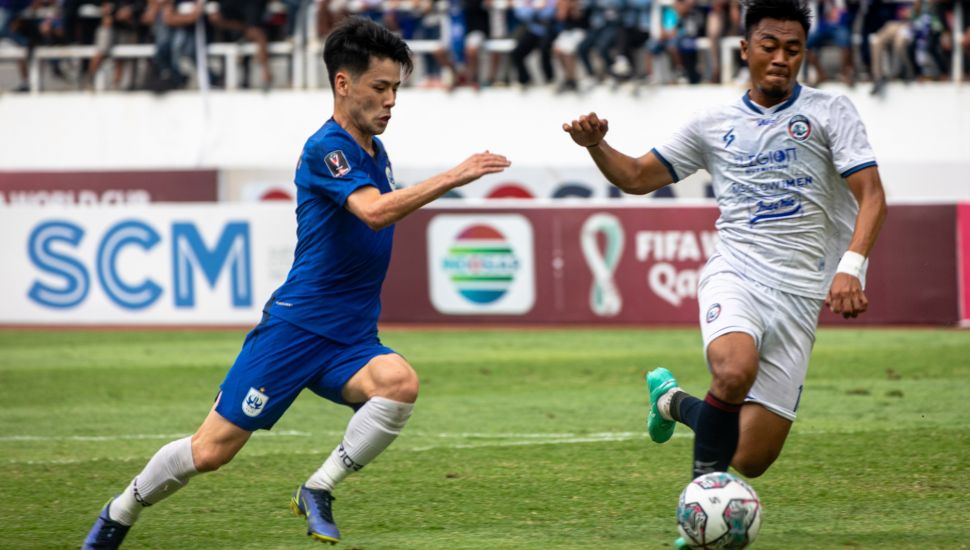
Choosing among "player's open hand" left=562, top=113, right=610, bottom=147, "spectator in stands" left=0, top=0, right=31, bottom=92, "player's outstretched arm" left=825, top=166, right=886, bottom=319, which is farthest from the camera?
"spectator in stands" left=0, top=0, right=31, bottom=92

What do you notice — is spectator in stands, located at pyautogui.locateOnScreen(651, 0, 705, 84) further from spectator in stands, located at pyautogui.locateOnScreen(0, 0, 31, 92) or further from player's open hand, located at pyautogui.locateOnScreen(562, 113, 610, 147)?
player's open hand, located at pyautogui.locateOnScreen(562, 113, 610, 147)

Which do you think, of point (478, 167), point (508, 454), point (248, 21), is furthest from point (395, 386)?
point (248, 21)

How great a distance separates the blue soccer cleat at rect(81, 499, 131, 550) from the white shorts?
8.32 feet

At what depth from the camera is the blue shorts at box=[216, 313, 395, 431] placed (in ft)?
19.5

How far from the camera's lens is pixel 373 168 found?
20.2ft

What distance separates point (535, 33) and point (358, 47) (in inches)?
668

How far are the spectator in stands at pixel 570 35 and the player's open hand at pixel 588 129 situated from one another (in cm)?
1626

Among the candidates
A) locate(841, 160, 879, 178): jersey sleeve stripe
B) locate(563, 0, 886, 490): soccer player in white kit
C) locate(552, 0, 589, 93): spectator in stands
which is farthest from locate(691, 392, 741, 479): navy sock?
locate(552, 0, 589, 93): spectator in stands

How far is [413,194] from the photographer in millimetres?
5648

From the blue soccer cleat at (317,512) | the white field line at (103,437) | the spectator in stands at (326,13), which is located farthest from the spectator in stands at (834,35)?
the blue soccer cleat at (317,512)

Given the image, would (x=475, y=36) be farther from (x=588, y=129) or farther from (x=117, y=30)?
(x=588, y=129)

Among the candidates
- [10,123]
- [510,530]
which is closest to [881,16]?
[10,123]

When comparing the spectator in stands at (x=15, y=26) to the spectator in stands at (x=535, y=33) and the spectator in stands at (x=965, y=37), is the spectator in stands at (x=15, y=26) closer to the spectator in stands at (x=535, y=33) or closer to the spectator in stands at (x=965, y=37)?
the spectator in stands at (x=535, y=33)

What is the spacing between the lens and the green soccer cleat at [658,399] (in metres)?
7.07
